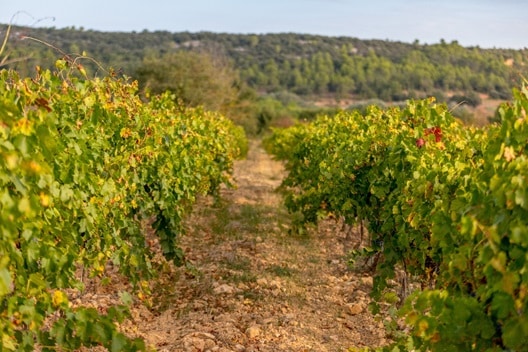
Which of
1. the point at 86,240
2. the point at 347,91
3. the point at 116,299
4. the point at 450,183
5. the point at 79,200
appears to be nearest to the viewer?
the point at 79,200

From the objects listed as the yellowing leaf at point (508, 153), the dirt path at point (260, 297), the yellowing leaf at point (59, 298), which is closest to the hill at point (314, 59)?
the dirt path at point (260, 297)

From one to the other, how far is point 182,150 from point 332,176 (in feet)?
6.67

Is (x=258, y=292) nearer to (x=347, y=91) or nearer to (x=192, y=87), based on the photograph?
(x=192, y=87)

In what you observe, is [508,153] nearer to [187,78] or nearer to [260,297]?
[260,297]

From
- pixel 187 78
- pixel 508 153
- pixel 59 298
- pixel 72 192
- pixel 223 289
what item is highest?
pixel 187 78

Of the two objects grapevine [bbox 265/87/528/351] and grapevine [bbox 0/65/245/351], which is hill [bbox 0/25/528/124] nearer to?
grapevine [bbox 265/87/528/351]

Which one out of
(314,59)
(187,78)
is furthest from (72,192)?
(314,59)

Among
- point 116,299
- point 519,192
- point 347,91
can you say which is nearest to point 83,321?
point 519,192

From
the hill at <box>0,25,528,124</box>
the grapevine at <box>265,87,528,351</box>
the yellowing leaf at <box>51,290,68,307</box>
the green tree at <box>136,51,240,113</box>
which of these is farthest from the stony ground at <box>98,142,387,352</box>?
the hill at <box>0,25,528,124</box>

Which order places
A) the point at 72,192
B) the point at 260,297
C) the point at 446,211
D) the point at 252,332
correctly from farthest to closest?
the point at 260,297 → the point at 252,332 → the point at 446,211 → the point at 72,192

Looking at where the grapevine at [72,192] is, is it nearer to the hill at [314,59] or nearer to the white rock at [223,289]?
the white rock at [223,289]

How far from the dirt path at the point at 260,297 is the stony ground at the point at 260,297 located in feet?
0.04

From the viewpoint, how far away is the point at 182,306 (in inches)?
302

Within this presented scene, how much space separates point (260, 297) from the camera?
7.84m
